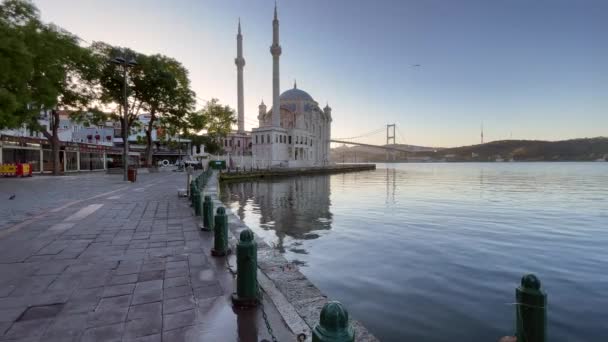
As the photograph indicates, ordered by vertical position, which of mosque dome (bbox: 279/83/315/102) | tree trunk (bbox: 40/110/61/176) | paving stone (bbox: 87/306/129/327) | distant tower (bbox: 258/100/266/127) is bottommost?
paving stone (bbox: 87/306/129/327)

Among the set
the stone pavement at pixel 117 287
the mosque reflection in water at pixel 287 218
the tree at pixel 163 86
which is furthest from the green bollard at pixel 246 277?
the tree at pixel 163 86

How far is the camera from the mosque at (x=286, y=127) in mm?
63900

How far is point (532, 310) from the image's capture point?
2619mm

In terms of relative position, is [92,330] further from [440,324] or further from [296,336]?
[440,324]

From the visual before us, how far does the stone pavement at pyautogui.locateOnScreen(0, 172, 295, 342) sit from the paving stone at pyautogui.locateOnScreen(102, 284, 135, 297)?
0.01m

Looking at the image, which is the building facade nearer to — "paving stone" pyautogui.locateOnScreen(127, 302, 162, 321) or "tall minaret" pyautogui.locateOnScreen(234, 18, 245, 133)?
"tall minaret" pyautogui.locateOnScreen(234, 18, 245, 133)

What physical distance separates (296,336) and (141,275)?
9.36 ft

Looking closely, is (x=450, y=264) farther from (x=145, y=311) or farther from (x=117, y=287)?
(x=117, y=287)

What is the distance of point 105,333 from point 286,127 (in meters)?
75.2

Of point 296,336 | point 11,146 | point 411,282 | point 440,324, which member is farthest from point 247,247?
point 11,146

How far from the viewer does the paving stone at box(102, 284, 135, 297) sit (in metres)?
4.15

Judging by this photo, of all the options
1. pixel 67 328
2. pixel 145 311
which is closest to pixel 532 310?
pixel 145 311

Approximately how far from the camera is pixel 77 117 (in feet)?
103

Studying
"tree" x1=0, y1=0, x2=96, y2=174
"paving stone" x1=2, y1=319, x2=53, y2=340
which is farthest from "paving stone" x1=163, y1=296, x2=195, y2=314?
"tree" x1=0, y1=0, x2=96, y2=174
